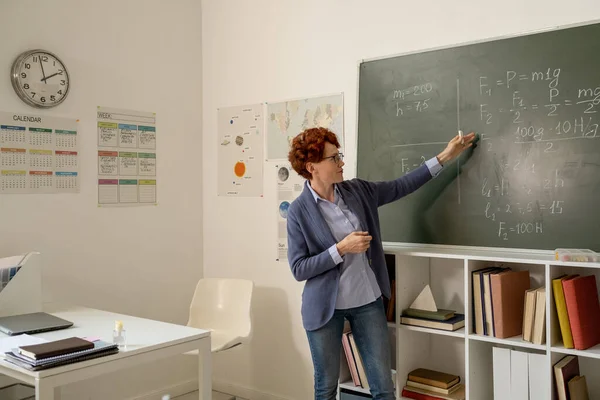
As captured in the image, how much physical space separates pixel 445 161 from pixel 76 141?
213cm

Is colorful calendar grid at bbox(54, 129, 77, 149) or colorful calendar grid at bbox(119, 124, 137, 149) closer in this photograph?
colorful calendar grid at bbox(54, 129, 77, 149)

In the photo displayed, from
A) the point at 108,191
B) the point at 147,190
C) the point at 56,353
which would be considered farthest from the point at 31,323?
the point at 147,190

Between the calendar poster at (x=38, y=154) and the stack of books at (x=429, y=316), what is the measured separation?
6.73 ft

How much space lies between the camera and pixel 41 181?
3359mm

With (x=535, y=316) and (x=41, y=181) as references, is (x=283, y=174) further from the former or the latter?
(x=535, y=316)

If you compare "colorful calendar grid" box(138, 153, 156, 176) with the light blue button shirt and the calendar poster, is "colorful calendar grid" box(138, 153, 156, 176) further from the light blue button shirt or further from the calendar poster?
the light blue button shirt

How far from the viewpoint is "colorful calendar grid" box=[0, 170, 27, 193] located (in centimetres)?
320

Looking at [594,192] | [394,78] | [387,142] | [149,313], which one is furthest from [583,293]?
[149,313]

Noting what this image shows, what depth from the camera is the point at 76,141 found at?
139 inches

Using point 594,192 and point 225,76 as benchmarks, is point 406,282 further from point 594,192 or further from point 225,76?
point 225,76

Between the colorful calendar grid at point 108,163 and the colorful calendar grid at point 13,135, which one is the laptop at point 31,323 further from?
the colorful calendar grid at point 108,163

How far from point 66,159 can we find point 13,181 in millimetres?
333

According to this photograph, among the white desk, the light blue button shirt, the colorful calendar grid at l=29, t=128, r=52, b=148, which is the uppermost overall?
the colorful calendar grid at l=29, t=128, r=52, b=148

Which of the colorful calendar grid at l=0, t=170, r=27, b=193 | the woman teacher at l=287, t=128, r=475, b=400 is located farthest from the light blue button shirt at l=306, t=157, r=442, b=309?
the colorful calendar grid at l=0, t=170, r=27, b=193
